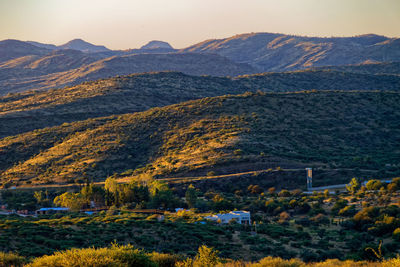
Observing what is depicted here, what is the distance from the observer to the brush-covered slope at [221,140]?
72.4m

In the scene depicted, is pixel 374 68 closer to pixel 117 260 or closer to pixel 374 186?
pixel 374 186

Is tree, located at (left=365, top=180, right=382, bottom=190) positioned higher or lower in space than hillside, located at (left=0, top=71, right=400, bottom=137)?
lower

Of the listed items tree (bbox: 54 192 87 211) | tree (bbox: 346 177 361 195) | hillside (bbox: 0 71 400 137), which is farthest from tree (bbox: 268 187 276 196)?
hillside (bbox: 0 71 400 137)

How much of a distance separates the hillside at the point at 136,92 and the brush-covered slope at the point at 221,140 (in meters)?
13.9

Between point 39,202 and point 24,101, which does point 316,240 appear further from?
point 24,101

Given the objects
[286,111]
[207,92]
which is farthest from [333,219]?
[207,92]

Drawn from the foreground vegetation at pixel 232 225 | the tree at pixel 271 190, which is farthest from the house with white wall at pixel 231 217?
the tree at pixel 271 190

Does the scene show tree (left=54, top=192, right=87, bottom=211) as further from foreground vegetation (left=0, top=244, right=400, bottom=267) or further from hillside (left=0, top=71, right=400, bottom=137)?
hillside (left=0, top=71, right=400, bottom=137)

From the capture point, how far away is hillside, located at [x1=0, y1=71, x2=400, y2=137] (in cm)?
10975

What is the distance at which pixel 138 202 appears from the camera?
54438 millimetres

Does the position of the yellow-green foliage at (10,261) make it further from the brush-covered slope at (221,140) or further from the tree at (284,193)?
the brush-covered slope at (221,140)

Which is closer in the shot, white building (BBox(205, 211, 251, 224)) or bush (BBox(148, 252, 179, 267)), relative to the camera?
bush (BBox(148, 252, 179, 267))

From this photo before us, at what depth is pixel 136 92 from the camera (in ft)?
422

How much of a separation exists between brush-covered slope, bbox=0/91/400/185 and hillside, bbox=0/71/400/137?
546 inches
